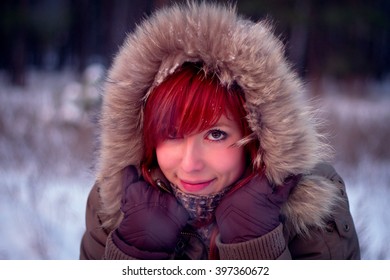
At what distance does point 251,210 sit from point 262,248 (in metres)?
0.06

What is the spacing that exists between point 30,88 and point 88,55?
908 millimetres

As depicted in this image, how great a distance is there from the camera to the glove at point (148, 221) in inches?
32.3

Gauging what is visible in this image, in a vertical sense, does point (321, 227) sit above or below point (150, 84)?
below

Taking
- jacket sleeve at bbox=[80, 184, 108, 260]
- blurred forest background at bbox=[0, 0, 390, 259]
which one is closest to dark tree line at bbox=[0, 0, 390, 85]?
blurred forest background at bbox=[0, 0, 390, 259]

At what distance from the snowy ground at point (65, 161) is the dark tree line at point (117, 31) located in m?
0.30

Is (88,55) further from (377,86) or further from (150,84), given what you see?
(150,84)

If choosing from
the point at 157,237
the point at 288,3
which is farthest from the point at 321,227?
the point at 288,3

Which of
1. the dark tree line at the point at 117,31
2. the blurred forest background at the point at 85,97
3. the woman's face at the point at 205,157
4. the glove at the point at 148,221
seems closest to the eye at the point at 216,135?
the woman's face at the point at 205,157

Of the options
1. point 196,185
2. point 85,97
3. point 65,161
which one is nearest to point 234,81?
point 196,185

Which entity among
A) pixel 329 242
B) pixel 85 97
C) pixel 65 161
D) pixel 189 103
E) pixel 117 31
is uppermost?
pixel 117 31

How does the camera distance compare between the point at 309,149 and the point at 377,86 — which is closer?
the point at 309,149

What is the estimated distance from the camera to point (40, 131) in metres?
2.68

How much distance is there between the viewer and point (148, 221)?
32.2 inches

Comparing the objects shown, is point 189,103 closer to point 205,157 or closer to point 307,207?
point 205,157
